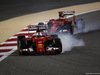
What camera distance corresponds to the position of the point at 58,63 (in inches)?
340

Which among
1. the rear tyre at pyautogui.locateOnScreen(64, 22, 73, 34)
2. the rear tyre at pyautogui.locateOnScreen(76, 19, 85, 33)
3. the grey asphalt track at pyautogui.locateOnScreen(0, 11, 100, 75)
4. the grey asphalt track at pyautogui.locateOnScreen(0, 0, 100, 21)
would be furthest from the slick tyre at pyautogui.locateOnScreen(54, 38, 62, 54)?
the grey asphalt track at pyautogui.locateOnScreen(0, 0, 100, 21)

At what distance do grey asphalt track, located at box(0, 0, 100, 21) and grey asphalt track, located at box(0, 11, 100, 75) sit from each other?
9.47m

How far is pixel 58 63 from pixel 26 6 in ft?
46.9

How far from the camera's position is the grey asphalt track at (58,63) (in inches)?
304

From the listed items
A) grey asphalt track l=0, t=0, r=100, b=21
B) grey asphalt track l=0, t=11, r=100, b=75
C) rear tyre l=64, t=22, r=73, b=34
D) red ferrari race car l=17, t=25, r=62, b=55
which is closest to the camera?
grey asphalt track l=0, t=11, r=100, b=75

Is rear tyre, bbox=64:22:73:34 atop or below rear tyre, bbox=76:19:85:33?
atop

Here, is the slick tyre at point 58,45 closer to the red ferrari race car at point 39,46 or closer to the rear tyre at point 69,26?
the red ferrari race car at point 39,46

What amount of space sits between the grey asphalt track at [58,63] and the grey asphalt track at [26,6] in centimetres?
947

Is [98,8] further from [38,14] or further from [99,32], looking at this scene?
[99,32]

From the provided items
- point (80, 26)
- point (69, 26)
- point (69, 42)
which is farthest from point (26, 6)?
point (69, 42)

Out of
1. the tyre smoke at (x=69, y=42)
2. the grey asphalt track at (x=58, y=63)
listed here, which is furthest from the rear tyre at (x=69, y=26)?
the grey asphalt track at (x=58, y=63)

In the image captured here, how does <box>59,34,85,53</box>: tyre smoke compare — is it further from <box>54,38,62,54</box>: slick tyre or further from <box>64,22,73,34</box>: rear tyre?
<box>54,38,62,54</box>: slick tyre

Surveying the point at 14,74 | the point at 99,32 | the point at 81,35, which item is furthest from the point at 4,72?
the point at 99,32

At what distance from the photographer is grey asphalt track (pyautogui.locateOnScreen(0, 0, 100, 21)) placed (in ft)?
65.9
